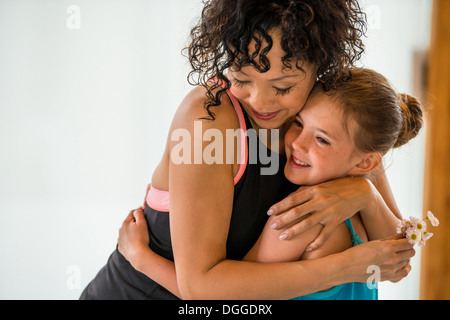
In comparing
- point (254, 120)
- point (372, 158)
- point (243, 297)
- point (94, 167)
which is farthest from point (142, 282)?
point (94, 167)

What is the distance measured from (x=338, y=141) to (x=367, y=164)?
0.44 ft

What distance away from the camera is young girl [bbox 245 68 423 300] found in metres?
1.04

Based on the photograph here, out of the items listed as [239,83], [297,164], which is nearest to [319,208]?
[297,164]

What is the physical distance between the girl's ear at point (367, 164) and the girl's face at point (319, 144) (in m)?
0.03

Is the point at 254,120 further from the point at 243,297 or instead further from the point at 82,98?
the point at 82,98

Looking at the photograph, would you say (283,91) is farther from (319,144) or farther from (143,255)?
(143,255)

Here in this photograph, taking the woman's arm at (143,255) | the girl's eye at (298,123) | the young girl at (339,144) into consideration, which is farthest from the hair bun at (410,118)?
the woman's arm at (143,255)

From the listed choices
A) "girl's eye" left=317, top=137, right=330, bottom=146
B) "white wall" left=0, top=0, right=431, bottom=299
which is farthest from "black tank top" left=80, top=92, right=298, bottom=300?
"white wall" left=0, top=0, right=431, bottom=299

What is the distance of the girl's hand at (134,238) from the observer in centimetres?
114

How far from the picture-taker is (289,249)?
40.1 inches

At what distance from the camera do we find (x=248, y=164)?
1.04m

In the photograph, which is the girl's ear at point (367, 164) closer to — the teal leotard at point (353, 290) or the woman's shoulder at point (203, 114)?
the teal leotard at point (353, 290)

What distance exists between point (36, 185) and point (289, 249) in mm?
1627

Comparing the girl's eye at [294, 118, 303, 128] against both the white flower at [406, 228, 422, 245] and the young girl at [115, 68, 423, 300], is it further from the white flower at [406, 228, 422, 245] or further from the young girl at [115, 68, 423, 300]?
the white flower at [406, 228, 422, 245]
